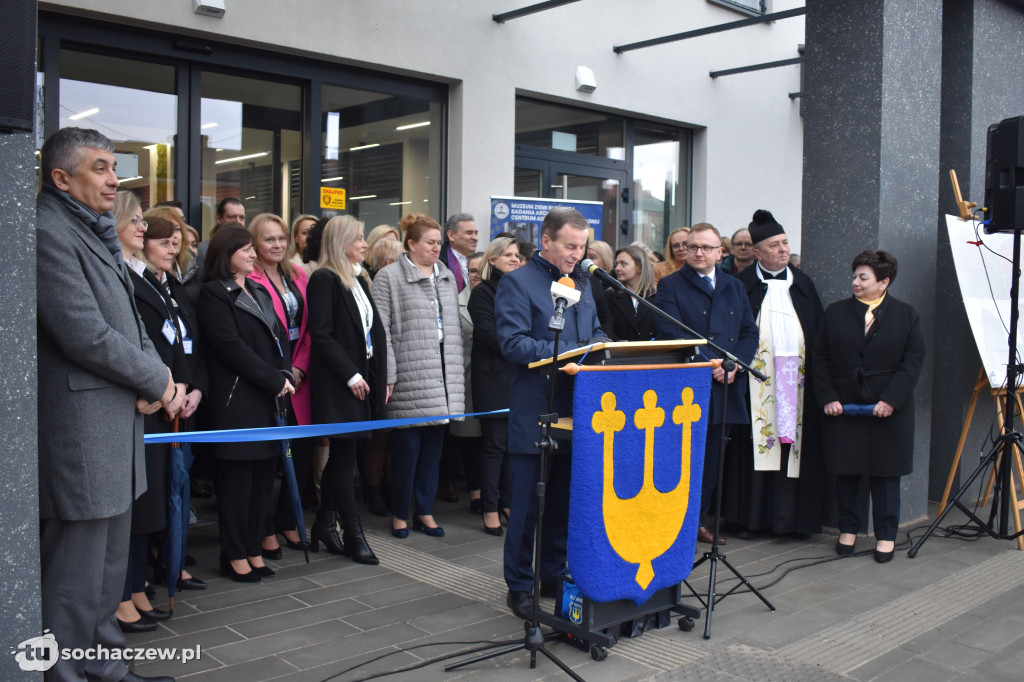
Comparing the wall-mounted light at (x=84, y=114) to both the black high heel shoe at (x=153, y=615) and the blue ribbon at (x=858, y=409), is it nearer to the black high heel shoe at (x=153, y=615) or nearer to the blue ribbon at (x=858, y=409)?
the black high heel shoe at (x=153, y=615)

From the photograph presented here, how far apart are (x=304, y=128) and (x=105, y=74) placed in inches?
69.1

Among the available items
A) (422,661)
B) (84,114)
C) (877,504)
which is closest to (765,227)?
(877,504)

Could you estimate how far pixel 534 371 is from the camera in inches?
166

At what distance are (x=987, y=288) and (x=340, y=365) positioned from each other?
4.58 m

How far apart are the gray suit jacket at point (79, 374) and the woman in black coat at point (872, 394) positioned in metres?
4.26

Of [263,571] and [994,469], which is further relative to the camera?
[994,469]

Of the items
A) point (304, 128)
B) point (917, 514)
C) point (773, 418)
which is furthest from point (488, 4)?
point (917, 514)

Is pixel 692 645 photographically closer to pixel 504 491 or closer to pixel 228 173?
pixel 504 491

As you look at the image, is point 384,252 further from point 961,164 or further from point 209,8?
point 961,164

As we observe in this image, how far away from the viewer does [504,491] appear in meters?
6.40

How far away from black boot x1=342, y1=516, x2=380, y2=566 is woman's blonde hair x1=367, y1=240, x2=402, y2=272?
210cm

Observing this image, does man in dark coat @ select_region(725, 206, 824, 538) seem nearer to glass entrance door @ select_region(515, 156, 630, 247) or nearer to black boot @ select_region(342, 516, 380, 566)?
black boot @ select_region(342, 516, 380, 566)

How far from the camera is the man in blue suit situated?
5770 mm

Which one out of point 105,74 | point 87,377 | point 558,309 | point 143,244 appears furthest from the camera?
point 105,74
